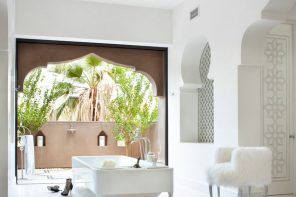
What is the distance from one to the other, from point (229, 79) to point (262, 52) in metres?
0.58

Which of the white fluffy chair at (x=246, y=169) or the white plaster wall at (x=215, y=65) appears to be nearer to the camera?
the white fluffy chair at (x=246, y=169)

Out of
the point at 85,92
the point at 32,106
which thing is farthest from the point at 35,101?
the point at 85,92

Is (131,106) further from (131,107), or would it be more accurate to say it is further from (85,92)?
(85,92)

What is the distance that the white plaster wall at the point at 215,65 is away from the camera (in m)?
5.79

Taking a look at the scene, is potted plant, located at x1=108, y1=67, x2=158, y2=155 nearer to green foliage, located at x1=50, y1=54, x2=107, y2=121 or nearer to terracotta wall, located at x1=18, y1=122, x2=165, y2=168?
terracotta wall, located at x1=18, y1=122, x2=165, y2=168

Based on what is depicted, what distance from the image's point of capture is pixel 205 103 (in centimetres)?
770

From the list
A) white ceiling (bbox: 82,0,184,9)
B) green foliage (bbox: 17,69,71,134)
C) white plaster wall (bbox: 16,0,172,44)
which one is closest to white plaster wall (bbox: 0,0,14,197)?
white plaster wall (bbox: 16,0,172,44)

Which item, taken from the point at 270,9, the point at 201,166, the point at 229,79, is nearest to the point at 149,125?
the point at 201,166

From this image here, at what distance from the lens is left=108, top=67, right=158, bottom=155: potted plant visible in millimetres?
11266

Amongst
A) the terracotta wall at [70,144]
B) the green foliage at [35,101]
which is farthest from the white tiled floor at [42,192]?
the terracotta wall at [70,144]

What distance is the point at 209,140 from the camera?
746 cm

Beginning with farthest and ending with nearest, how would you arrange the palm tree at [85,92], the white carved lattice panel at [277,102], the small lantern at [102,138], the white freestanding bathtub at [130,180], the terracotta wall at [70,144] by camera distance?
the palm tree at [85,92]
the small lantern at [102,138]
the terracotta wall at [70,144]
the white carved lattice panel at [277,102]
the white freestanding bathtub at [130,180]

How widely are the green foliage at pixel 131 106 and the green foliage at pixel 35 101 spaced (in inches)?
60.1

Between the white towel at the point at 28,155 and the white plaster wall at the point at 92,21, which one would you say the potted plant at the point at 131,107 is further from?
the white plaster wall at the point at 92,21
